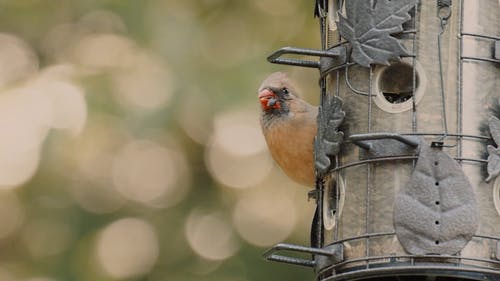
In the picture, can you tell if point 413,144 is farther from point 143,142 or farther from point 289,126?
point 143,142

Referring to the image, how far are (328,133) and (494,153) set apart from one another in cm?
80

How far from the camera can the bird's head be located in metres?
9.07

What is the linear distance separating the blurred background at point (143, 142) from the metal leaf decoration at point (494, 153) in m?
4.32

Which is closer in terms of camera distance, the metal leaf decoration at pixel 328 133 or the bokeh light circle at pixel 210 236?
the metal leaf decoration at pixel 328 133

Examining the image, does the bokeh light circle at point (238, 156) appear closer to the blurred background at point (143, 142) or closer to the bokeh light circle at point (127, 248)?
the blurred background at point (143, 142)

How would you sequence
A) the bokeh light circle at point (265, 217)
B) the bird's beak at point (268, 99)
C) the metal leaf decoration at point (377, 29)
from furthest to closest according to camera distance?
the bokeh light circle at point (265, 217) → the bird's beak at point (268, 99) → the metal leaf decoration at point (377, 29)

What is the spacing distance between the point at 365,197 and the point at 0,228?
19.8ft

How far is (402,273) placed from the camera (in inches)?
298

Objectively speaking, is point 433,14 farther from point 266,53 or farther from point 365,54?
point 266,53

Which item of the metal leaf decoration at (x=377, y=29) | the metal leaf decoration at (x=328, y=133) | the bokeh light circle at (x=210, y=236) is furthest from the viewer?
the bokeh light circle at (x=210, y=236)

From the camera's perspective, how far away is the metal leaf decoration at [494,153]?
301 inches

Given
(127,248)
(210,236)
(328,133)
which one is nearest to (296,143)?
(328,133)

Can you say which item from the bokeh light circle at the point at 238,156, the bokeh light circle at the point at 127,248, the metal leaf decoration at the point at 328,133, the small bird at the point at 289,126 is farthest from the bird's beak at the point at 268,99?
the bokeh light circle at the point at 127,248

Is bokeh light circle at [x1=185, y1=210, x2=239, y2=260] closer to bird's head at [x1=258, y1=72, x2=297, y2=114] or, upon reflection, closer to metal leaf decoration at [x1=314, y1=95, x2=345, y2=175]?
bird's head at [x1=258, y1=72, x2=297, y2=114]
